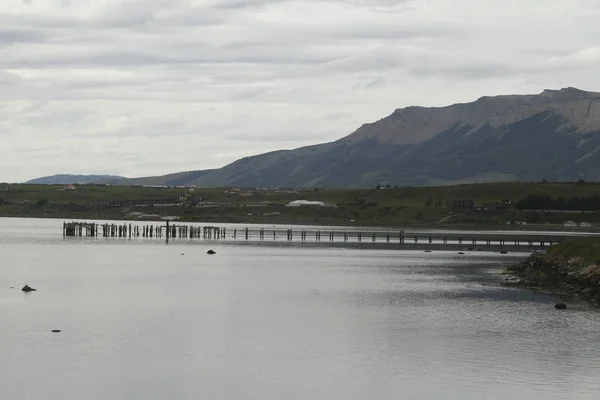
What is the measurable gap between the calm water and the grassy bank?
3.94 meters

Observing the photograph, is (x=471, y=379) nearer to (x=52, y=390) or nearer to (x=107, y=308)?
(x=52, y=390)

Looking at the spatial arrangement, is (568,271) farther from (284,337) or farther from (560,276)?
(284,337)

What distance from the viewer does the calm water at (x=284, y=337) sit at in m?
46.5

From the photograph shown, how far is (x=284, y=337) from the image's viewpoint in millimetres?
60438

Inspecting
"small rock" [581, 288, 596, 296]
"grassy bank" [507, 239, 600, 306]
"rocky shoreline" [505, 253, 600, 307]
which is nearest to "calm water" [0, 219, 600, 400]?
"rocky shoreline" [505, 253, 600, 307]

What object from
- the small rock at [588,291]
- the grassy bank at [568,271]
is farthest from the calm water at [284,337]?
the small rock at [588,291]

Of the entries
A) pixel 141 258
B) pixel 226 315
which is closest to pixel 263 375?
pixel 226 315

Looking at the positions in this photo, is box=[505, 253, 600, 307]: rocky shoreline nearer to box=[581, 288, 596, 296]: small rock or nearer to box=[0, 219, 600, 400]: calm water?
box=[581, 288, 596, 296]: small rock

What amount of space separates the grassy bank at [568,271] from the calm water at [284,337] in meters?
3.94

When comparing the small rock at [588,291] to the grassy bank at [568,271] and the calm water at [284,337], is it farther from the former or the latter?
the calm water at [284,337]

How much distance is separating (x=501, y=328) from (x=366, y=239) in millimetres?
126504

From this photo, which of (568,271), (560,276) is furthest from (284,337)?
(568,271)

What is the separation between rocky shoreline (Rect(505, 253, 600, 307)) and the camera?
8694cm

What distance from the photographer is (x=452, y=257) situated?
14038cm
